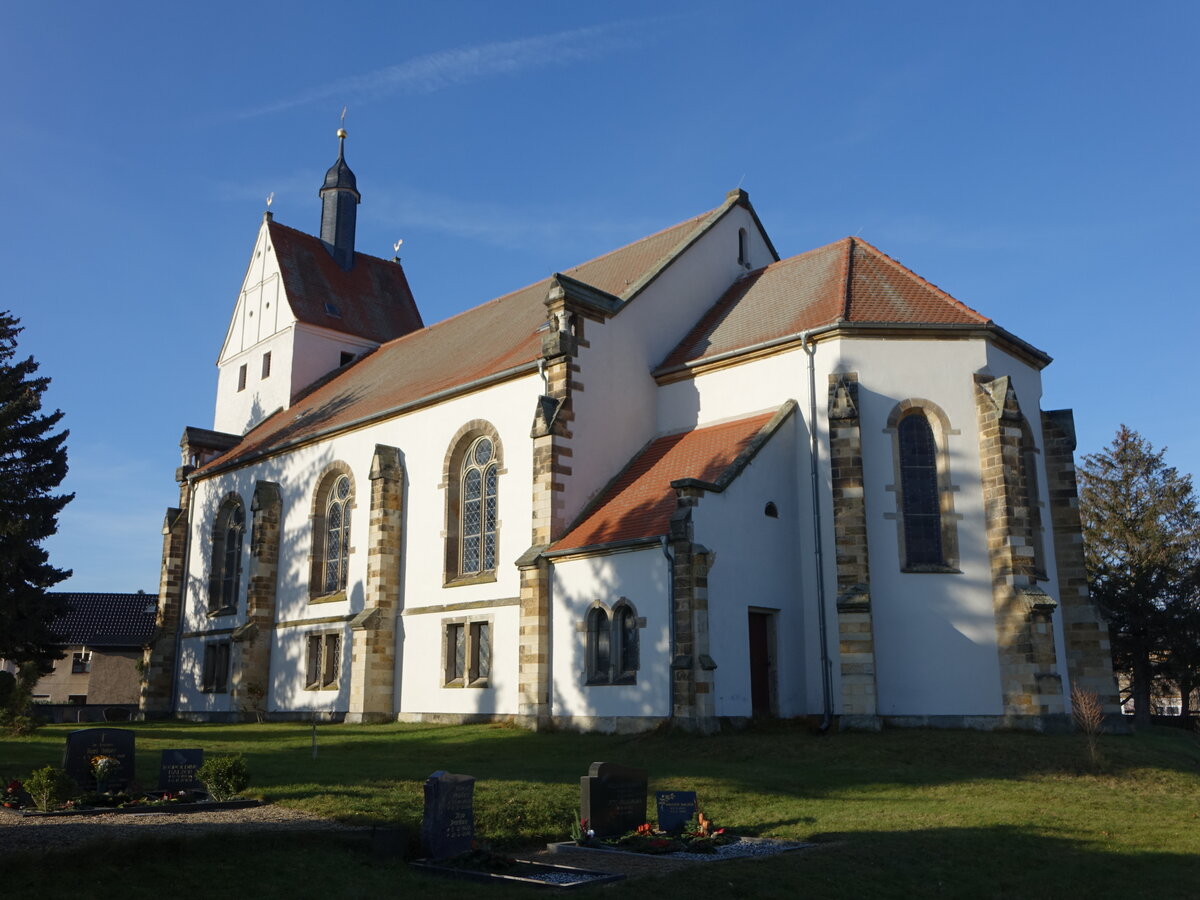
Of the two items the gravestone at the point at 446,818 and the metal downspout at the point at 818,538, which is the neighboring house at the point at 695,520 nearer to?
the metal downspout at the point at 818,538

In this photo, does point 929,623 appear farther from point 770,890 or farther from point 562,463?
point 770,890

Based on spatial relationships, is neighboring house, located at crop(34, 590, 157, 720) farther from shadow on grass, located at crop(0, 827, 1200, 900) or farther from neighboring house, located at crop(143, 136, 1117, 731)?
shadow on grass, located at crop(0, 827, 1200, 900)

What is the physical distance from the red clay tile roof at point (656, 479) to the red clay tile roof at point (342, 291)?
19140 mm

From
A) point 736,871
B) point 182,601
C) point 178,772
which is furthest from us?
point 182,601

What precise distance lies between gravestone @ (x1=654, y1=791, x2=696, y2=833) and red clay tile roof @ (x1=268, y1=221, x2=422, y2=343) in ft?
102

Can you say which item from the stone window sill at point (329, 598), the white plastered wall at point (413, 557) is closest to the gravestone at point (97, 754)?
the white plastered wall at point (413, 557)

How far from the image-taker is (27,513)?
3309 cm

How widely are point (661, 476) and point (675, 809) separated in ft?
40.2

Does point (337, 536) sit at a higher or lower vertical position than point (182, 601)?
higher

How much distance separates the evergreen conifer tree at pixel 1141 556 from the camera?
128ft

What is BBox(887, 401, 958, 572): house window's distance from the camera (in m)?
21.9

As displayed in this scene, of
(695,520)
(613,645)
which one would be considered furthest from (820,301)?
(613,645)

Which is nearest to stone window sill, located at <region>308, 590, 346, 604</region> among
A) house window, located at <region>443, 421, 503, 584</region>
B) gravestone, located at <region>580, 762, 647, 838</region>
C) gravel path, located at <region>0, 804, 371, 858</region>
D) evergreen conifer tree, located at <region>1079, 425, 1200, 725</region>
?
house window, located at <region>443, 421, 503, 584</region>

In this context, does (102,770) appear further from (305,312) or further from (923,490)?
(305,312)
